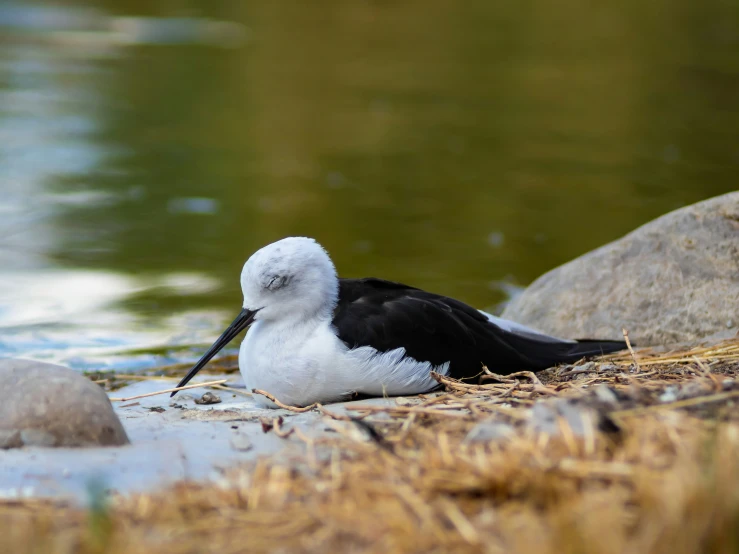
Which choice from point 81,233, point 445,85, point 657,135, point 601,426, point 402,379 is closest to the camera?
Result: point 601,426

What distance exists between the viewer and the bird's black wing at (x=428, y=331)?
4.83m

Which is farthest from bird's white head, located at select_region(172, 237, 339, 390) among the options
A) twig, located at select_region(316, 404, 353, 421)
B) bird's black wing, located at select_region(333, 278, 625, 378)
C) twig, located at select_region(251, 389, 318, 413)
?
twig, located at select_region(316, 404, 353, 421)

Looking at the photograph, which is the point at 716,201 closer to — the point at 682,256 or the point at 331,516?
the point at 682,256

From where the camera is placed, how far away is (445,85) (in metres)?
15.7

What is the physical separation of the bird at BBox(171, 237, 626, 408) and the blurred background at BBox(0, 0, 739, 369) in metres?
1.88

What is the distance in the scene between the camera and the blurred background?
8.02 metres

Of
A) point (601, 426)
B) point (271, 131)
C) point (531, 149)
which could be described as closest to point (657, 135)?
point (531, 149)

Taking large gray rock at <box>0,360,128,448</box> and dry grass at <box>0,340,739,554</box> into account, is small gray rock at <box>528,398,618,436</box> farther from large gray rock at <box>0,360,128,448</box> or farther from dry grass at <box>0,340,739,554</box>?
large gray rock at <box>0,360,128,448</box>

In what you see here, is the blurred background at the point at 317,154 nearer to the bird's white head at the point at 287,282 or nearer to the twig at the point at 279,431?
the bird's white head at the point at 287,282

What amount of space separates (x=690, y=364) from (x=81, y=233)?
19.7 feet

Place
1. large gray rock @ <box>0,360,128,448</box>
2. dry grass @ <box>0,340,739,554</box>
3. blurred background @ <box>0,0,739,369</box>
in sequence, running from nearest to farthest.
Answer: dry grass @ <box>0,340,739,554</box>, large gray rock @ <box>0,360,128,448</box>, blurred background @ <box>0,0,739,369</box>

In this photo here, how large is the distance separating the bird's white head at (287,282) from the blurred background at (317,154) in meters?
1.85

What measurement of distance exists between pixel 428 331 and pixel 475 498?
86.1 inches

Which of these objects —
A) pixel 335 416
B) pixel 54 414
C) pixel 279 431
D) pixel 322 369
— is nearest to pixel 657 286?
pixel 322 369
